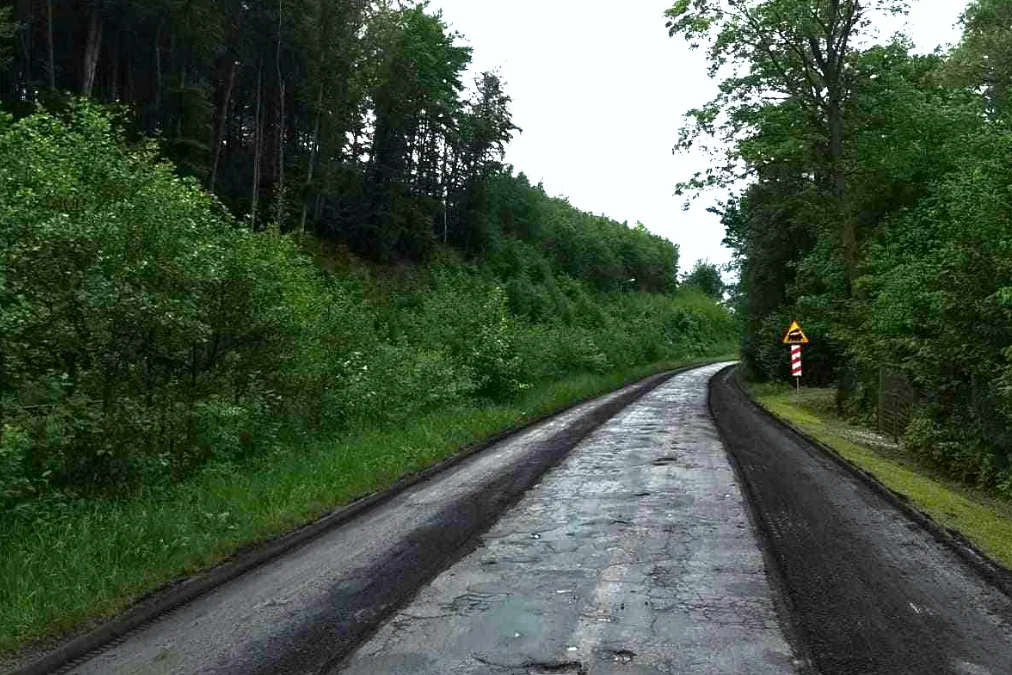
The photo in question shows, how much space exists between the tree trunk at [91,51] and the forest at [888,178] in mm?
17547

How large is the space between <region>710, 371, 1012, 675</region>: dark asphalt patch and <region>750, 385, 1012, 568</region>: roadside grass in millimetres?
435

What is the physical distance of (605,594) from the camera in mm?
6230

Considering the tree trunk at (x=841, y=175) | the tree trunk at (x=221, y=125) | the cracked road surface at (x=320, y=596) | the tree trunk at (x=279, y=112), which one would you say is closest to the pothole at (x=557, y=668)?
the cracked road surface at (x=320, y=596)

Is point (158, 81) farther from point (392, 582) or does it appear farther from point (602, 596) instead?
point (602, 596)

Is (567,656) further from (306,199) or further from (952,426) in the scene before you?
(306,199)

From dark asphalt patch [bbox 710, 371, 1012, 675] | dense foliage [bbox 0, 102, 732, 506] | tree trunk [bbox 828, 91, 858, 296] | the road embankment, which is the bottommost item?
the road embankment

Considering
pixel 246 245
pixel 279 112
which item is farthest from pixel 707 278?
pixel 246 245

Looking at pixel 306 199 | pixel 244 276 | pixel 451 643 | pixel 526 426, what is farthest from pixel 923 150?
pixel 306 199

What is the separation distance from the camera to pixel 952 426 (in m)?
14.7

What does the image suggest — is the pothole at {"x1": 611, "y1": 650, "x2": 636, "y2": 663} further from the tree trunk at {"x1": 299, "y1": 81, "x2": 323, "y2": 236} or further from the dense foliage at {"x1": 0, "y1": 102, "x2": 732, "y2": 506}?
the tree trunk at {"x1": 299, "y1": 81, "x2": 323, "y2": 236}

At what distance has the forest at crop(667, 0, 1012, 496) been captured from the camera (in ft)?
44.8

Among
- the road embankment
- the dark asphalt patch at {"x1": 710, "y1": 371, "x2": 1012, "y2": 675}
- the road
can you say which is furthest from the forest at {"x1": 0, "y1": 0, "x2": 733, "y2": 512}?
the dark asphalt patch at {"x1": 710, "y1": 371, "x2": 1012, "y2": 675}

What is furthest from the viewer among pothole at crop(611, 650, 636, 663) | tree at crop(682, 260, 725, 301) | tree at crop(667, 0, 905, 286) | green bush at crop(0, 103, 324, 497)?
tree at crop(682, 260, 725, 301)

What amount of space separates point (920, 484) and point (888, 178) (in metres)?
14.4
